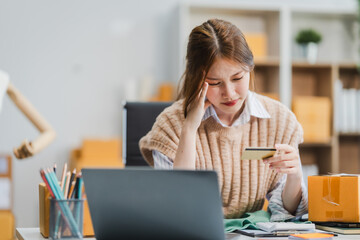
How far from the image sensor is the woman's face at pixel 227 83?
5.26 feet

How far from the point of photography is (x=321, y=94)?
14.4 feet

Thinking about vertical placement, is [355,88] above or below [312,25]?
below

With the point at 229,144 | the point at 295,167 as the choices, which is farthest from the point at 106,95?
the point at 295,167

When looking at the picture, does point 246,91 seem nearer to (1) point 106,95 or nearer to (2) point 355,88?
(1) point 106,95

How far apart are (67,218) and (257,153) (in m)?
0.47

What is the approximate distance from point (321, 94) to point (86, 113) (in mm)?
1825

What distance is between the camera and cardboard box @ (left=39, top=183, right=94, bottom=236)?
1254mm

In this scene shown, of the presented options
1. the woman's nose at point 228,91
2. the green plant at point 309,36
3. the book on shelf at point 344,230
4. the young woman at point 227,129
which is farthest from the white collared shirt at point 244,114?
the green plant at point 309,36

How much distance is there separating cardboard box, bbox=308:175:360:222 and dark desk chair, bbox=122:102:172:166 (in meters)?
0.81

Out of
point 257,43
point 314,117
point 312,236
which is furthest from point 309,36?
point 312,236

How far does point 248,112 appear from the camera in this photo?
69.2 inches

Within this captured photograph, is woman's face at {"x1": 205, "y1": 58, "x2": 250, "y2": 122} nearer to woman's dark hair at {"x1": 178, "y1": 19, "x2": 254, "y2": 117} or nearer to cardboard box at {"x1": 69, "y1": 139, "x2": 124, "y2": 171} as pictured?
woman's dark hair at {"x1": 178, "y1": 19, "x2": 254, "y2": 117}

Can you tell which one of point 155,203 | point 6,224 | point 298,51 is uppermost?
point 298,51

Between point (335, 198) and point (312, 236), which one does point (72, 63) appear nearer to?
point (335, 198)
